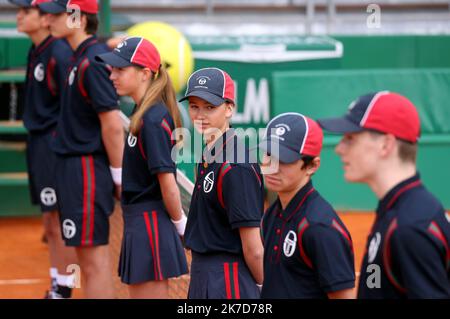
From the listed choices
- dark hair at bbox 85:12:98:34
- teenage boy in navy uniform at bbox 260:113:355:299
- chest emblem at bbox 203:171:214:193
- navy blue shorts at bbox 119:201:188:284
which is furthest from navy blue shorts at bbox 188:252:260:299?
dark hair at bbox 85:12:98:34

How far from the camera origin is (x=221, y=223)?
4539mm

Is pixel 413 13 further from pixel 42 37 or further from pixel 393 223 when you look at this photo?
pixel 393 223

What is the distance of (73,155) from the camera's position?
255 inches

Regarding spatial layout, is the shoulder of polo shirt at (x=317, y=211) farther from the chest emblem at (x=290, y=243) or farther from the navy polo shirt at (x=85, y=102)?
the navy polo shirt at (x=85, y=102)

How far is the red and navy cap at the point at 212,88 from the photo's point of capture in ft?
15.2

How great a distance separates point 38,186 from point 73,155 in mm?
1291

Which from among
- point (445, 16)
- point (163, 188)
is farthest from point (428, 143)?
point (163, 188)

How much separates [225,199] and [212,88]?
587 millimetres

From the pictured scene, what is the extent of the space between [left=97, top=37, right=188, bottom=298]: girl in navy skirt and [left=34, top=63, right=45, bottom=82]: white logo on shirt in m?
2.05

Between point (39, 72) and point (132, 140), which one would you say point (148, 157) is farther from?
point (39, 72)

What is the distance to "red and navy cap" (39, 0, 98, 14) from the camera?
21.5ft

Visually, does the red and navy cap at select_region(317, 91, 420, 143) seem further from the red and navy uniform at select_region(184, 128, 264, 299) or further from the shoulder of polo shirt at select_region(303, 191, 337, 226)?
the red and navy uniform at select_region(184, 128, 264, 299)

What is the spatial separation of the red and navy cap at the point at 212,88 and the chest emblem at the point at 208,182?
0.36 metres

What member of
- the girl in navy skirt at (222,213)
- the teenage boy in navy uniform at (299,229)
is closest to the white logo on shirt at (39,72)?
the girl in navy skirt at (222,213)
